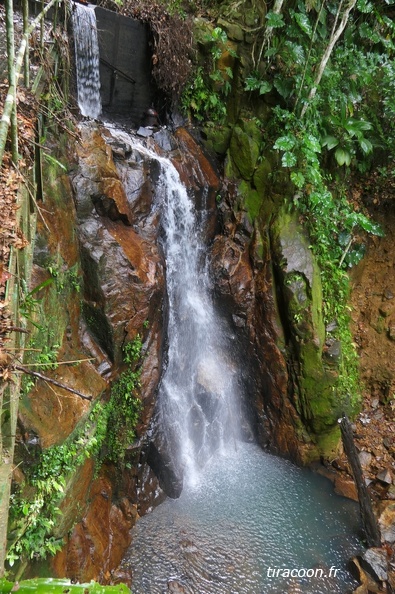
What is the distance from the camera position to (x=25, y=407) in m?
3.68

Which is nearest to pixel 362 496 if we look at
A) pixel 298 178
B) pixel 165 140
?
pixel 298 178

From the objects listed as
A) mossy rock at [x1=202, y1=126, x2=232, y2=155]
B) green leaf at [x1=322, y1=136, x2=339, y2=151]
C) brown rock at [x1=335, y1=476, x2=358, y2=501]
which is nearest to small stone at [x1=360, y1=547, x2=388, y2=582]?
brown rock at [x1=335, y1=476, x2=358, y2=501]

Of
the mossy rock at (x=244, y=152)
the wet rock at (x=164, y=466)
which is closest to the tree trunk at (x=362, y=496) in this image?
the wet rock at (x=164, y=466)

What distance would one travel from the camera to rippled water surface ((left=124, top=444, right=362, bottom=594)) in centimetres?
516

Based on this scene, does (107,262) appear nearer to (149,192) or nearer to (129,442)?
(149,192)

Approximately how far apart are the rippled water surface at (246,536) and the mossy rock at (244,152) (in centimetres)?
577

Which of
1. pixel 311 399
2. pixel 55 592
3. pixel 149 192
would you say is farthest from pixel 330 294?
pixel 55 592

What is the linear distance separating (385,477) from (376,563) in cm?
176

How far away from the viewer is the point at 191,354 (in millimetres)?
7523

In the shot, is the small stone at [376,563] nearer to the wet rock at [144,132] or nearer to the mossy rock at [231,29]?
the wet rock at [144,132]

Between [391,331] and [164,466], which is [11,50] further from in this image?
[391,331]

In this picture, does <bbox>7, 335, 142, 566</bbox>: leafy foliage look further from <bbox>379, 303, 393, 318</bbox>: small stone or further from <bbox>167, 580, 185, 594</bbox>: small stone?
<bbox>379, 303, 393, 318</bbox>: small stone

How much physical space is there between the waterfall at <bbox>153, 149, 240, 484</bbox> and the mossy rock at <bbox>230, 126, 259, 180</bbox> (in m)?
1.31

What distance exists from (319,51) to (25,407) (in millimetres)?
9251
